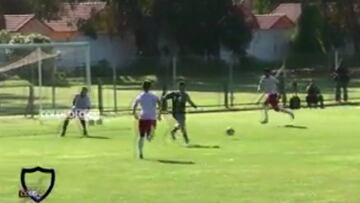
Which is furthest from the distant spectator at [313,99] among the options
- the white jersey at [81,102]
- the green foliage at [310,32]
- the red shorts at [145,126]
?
the green foliage at [310,32]

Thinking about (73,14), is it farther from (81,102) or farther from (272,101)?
(81,102)

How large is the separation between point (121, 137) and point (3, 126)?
796 centimetres

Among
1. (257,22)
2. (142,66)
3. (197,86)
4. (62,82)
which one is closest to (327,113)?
(62,82)

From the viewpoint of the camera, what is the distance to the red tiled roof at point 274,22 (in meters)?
98.8

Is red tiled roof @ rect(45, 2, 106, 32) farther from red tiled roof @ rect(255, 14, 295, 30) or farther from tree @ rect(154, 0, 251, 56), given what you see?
red tiled roof @ rect(255, 14, 295, 30)

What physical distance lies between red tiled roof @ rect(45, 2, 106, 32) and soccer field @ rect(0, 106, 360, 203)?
53140 mm

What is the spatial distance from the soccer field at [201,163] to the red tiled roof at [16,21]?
57.8 meters

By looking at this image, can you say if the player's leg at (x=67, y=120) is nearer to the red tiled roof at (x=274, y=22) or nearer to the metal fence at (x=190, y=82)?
the metal fence at (x=190, y=82)

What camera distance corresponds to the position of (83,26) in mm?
87375

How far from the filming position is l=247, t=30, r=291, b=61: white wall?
94250 millimetres

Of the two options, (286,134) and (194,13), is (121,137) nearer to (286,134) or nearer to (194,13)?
(286,134)

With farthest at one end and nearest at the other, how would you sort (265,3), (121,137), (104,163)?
(265,3)
(121,137)
(104,163)

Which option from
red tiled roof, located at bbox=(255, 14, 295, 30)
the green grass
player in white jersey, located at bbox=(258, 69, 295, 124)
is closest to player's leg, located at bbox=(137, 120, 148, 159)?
player in white jersey, located at bbox=(258, 69, 295, 124)

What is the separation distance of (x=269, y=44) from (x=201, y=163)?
77351 millimetres
